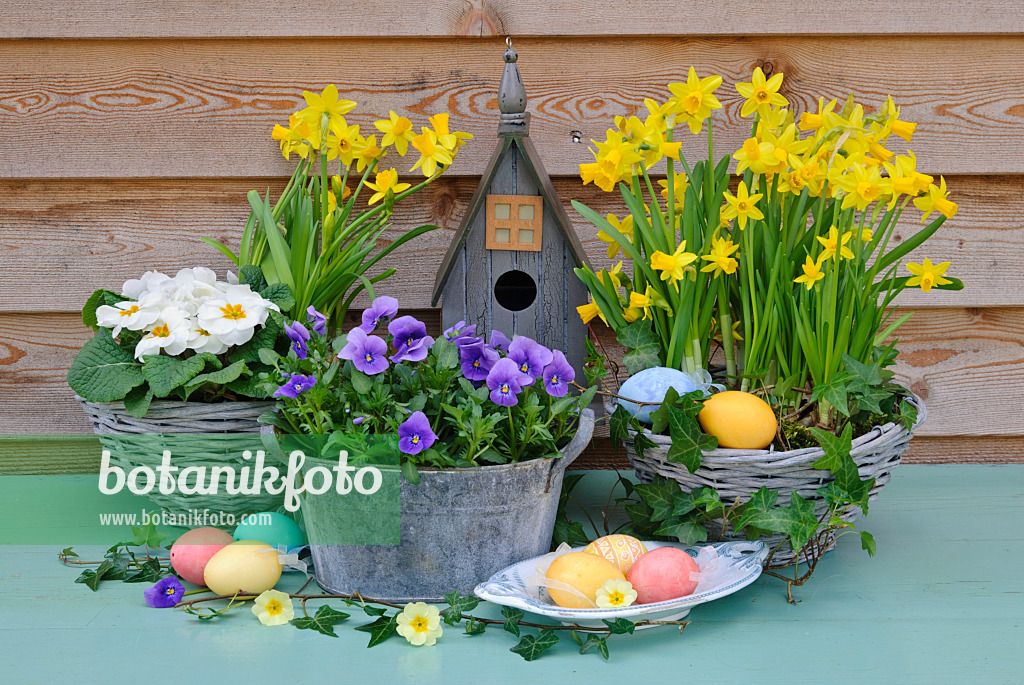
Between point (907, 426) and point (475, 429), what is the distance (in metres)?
0.60

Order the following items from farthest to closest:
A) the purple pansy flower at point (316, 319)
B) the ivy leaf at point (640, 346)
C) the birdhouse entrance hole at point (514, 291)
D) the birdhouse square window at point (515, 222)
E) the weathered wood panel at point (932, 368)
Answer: the weathered wood panel at point (932, 368)
the birdhouse entrance hole at point (514, 291)
the birdhouse square window at point (515, 222)
the ivy leaf at point (640, 346)
the purple pansy flower at point (316, 319)

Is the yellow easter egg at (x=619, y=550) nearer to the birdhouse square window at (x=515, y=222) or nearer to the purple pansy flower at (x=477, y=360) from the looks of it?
the purple pansy flower at (x=477, y=360)

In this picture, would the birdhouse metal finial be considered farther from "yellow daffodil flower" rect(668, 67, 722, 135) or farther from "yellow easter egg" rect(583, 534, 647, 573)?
"yellow easter egg" rect(583, 534, 647, 573)

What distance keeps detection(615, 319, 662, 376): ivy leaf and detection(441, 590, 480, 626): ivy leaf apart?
1.42 ft

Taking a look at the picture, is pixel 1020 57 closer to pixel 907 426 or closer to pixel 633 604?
pixel 907 426

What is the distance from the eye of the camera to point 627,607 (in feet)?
2.89

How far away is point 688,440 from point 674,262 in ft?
0.85

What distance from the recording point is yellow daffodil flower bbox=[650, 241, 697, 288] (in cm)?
110

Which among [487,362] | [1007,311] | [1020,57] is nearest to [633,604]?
[487,362]

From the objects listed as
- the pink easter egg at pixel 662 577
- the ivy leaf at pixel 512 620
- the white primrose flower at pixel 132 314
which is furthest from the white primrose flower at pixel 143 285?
the pink easter egg at pixel 662 577

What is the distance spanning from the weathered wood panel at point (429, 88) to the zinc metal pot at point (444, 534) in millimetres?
749

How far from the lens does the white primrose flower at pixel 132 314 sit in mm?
1129

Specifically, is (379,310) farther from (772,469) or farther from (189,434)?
(772,469)

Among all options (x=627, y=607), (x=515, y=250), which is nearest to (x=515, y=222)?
(x=515, y=250)
